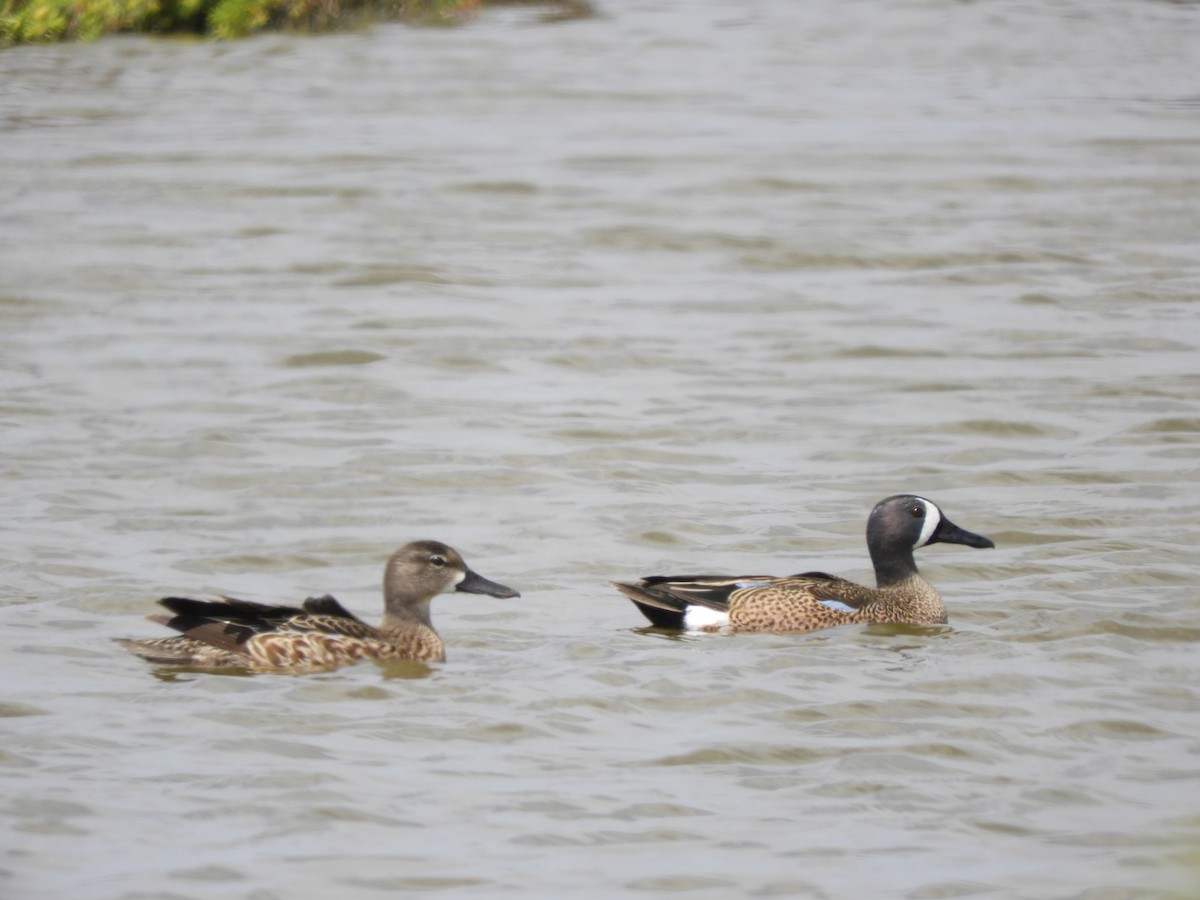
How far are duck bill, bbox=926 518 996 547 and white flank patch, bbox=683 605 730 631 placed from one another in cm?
110

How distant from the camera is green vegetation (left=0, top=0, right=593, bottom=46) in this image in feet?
75.8

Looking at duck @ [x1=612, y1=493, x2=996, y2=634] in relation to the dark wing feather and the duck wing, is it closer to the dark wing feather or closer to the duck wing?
the duck wing

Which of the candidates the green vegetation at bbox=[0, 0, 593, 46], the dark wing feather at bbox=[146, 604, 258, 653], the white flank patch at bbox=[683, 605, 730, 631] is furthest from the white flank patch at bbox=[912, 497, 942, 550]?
the green vegetation at bbox=[0, 0, 593, 46]

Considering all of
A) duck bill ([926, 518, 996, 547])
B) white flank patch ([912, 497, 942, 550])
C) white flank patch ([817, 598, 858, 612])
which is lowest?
white flank patch ([817, 598, 858, 612])

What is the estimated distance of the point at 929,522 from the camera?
931 centimetres

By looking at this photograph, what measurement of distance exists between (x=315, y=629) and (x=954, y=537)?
2.81 metres

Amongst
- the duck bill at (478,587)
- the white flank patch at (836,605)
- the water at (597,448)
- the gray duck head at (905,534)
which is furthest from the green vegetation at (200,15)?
the white flank patch at (836,605)

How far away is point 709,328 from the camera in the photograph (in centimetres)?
1468

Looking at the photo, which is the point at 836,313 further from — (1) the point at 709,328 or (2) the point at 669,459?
(2) the point at 669,459

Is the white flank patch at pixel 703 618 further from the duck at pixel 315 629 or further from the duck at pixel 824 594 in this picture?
the duck at pixel 315 629

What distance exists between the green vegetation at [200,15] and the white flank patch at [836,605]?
1606cm

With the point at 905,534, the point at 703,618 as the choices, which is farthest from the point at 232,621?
the point at 905,534

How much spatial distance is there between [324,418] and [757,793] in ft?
19.7

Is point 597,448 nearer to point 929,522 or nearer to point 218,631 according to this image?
point 929,522
